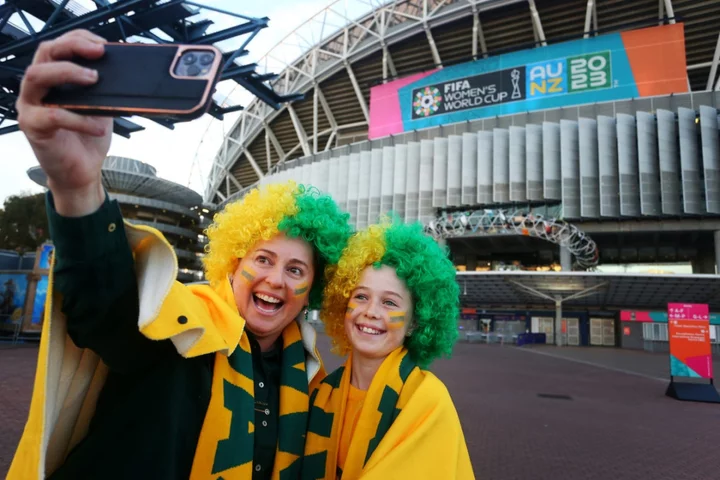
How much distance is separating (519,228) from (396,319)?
96.5 feet

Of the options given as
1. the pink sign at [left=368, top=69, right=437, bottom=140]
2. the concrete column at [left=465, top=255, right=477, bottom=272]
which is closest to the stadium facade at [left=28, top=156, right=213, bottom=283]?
the pink sign at [left=368, top=69, right=437, bottom=140]

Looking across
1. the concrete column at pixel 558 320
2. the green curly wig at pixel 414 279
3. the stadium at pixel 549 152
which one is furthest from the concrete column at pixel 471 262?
the green curly wig at pixel 414 279

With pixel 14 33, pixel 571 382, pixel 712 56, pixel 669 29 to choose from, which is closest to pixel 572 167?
pixel 669 29

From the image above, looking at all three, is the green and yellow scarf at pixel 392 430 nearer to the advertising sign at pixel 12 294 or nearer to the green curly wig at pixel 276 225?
the green curly wig at pixel 276 225

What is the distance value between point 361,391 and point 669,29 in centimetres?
3824

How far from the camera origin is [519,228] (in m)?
29.9

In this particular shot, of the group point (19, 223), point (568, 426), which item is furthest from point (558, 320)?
point (19, 223)

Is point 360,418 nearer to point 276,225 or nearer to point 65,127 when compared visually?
point 276,225

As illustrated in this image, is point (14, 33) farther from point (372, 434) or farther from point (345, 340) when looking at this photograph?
point (372, 434)

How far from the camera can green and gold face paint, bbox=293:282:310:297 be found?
2219 mm

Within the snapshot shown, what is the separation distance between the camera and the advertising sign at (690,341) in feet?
34.0

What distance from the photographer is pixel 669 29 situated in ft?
99.2

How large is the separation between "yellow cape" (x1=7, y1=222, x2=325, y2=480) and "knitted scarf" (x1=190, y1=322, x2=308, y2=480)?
16cm

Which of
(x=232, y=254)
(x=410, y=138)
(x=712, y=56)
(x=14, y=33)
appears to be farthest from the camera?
(x=410, y=138)
